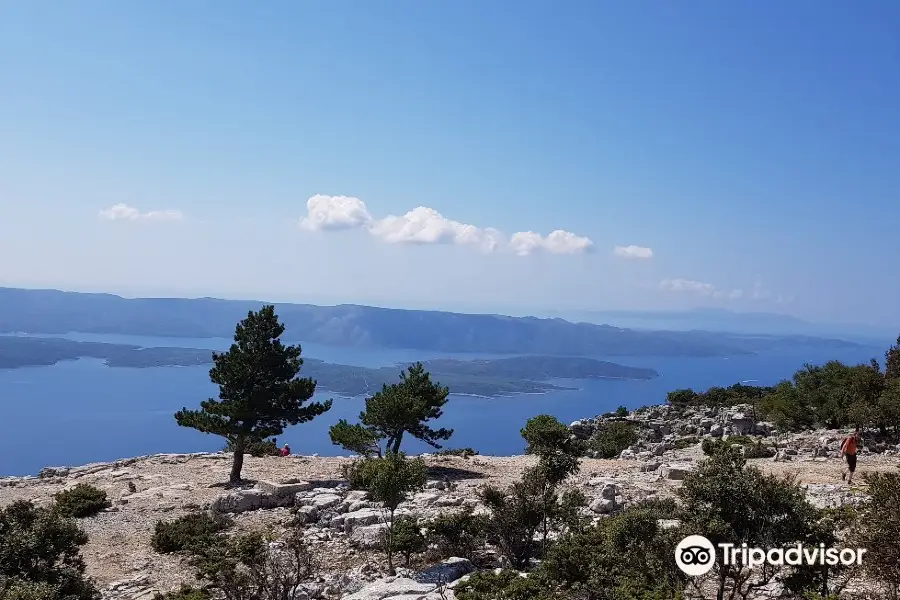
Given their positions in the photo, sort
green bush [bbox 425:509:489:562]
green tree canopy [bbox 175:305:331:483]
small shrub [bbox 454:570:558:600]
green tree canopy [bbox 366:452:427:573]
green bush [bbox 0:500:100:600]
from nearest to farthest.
A: small shrub [bbox 454:570:558:600]
green bush [bbox 0:500:100:600]
green bush [bbox 425:509:489:562]
green tree canopy [bbox 366:452:427:573]
green tree canopy [bbox 175:305:331:483]

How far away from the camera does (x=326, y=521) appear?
68.2 feet

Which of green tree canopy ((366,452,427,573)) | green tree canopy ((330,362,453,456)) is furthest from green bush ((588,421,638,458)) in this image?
green tree canopy ((366,452,427,573))

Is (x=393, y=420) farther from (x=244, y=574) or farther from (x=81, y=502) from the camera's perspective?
(x=244, y=574)

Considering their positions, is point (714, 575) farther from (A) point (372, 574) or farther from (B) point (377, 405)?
(B) point (377, 405)

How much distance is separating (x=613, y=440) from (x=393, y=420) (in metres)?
24.4

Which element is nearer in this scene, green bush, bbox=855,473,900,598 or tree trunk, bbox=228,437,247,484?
green bush, bbox=855,473,900,598

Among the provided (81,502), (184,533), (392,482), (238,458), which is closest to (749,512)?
(392,482)

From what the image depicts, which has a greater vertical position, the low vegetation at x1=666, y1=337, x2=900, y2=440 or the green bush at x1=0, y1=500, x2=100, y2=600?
the low vegetation at x1=666, y1=337, x2=900, y2=440

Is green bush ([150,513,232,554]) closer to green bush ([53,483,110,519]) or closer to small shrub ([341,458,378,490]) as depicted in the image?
green bush ([53,483,110,519])

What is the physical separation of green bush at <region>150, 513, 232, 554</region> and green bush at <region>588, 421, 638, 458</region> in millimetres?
28671

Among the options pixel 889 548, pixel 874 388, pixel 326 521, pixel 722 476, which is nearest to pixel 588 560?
pixel 722 476

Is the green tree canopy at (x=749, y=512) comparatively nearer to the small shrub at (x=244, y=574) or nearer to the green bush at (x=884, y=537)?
the green bush at (x=884, y=537)

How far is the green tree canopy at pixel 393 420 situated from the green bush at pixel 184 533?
8.45 meters

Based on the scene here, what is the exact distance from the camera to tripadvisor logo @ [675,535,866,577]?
9.53 metres
